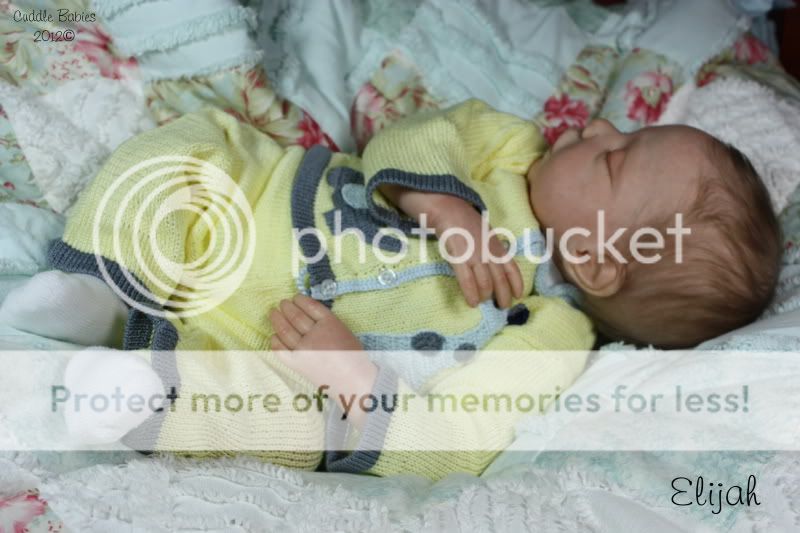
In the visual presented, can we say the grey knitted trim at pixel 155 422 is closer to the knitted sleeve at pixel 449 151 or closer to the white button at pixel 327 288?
the white button at pixel 327 288

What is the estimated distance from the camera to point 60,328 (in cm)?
100

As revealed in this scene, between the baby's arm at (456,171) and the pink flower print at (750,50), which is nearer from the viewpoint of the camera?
the baby's arm at (456,171)

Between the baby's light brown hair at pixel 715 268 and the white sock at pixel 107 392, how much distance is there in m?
0.71

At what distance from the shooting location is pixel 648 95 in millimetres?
1551

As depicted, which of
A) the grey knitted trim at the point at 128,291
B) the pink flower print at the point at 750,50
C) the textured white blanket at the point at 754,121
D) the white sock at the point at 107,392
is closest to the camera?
the white sock at the point at 107,392

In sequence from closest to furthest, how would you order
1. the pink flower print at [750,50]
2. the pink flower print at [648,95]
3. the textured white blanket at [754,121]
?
the textured white blanket at [754,121], the pink flower print at [648,95], the pink flower print at [750,50]

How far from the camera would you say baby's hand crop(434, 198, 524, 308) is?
3.69 ft

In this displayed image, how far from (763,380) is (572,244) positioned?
34 cm

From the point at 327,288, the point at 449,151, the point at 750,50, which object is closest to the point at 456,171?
the point at 449,151

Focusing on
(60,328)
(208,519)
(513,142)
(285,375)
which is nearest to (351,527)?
(208,519)

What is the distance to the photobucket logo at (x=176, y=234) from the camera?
1.05 meters

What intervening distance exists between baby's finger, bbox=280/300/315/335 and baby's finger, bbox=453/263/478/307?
22 centimetres

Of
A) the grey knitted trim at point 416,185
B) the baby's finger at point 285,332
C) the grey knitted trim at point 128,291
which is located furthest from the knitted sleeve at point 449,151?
the grey knitted trim at point 128,291

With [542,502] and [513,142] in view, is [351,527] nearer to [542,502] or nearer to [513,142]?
[542,502]
